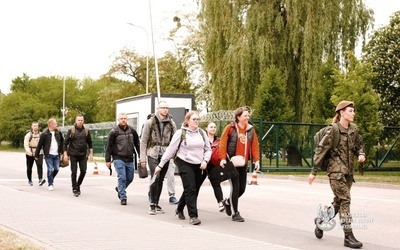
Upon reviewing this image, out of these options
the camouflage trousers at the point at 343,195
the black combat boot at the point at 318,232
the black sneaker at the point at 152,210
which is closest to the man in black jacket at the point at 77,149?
the black sneaker at the point at 152,210

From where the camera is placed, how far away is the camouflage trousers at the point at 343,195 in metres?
8.04

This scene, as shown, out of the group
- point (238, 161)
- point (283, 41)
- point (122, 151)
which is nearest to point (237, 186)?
point (238, 161)

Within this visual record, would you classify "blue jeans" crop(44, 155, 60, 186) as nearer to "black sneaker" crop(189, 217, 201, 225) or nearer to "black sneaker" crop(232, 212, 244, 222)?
"black sneaker" crop(232, 212, 244, 222)

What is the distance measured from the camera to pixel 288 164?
26953 mm

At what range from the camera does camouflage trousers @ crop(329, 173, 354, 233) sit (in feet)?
26.4

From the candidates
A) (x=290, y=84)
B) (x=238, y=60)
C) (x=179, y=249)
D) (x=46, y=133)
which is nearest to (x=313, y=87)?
(x=290, y=84)

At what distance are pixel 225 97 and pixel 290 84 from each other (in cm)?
320

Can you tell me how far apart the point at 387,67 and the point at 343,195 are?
28.6 meters

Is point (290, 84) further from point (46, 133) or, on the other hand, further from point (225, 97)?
point (46, 133)

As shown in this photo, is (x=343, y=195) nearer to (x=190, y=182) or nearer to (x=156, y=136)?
(x=190, y=182)

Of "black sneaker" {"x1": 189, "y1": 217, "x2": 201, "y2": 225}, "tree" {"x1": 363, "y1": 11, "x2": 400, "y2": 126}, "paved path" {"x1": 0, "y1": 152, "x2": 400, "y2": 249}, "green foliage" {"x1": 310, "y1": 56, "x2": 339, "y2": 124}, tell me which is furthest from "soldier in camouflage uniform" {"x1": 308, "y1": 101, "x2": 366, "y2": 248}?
"tree" {"x1": 363, "y1": 11, "x2": 400, "y2": 126}

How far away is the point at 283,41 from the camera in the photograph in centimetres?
3094

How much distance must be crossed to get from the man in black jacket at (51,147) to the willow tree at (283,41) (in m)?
15.1

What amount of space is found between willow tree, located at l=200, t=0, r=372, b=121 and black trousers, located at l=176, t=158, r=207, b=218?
66.7ft
